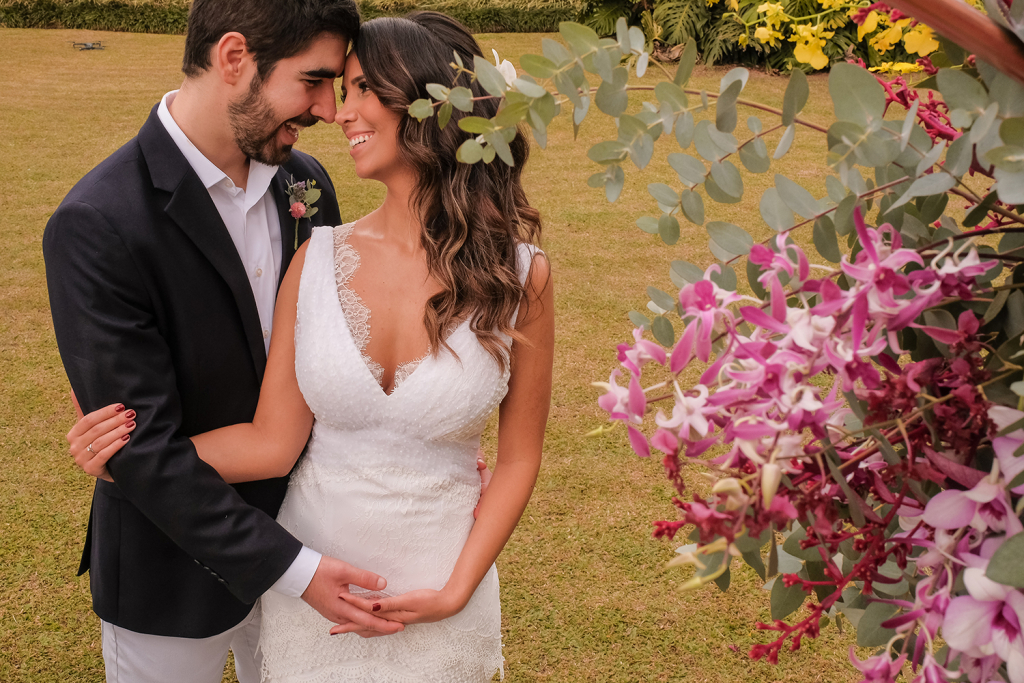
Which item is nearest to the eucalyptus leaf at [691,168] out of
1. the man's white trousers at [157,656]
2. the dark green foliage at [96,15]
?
the man's white trousers at [157,656]

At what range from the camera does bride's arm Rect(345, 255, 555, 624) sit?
1.84 meters

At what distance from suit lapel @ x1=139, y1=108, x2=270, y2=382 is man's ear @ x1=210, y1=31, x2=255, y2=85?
0.20m

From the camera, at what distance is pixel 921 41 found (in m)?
0.77

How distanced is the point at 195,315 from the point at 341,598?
692 millimetres

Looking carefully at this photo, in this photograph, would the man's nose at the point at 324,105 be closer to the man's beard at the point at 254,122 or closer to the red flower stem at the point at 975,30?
the man's beard at the point at 254,122

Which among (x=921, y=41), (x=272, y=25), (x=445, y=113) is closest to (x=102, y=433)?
(x=272, y=25)

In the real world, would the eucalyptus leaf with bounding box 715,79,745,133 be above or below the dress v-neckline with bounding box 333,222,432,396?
above

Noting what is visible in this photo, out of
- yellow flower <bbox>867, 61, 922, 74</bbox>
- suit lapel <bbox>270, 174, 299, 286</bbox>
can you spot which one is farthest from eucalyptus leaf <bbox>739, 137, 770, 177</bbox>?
suit lapel <bbox>270, 174, 299, 286</bbox>

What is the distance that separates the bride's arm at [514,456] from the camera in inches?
72.6

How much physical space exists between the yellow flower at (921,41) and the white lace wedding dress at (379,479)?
3.94ft

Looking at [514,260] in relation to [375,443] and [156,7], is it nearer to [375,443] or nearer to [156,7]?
[375,443]

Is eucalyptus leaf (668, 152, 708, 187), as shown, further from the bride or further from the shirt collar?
the shirt collar

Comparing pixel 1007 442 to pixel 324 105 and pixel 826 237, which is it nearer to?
pixel 826 237

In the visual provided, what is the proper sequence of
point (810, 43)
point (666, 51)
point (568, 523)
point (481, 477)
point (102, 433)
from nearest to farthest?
point (810, 43) < point (102, 433) < point (481, 477) < point (568, 523) < point (666, 51)
